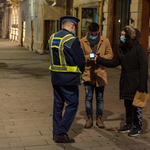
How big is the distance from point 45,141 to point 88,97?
127cm

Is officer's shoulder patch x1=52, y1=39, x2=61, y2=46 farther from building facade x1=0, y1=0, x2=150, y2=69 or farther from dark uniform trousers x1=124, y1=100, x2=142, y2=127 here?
building facade x1=0, y1=0, x2=150, y2=69

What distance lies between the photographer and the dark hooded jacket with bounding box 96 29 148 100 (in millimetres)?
5410

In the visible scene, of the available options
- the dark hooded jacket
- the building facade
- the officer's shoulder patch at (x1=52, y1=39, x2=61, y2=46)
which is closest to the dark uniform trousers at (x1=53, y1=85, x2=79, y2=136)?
the officer's shoulder patch at (x1=52, y1=39, x2=61, y2=46)

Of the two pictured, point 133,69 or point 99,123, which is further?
point 99,123

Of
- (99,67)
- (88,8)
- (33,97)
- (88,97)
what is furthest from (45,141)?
(88,8)

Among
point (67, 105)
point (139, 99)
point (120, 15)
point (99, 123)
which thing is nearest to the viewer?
point (67, 105)

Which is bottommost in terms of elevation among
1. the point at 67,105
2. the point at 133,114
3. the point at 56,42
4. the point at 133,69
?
the point at 133,114

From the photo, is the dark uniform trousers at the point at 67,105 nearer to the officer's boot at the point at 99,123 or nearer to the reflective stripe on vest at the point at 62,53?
the reflective stripe on vest at the point at 62,53

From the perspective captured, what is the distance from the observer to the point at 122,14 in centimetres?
1605

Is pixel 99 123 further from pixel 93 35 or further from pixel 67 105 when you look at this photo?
pixel 93 35

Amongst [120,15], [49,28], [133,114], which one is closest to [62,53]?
[133,114]

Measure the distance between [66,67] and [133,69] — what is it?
1.15 m

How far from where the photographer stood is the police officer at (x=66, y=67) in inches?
196

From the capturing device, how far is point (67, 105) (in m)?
5.20
